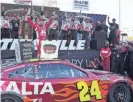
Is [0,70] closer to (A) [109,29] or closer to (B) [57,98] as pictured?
(B) [57,98]

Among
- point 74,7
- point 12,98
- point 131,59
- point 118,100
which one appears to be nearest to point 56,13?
point 74,7

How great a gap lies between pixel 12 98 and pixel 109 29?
29.4ft

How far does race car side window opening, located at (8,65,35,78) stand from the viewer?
9062 mm

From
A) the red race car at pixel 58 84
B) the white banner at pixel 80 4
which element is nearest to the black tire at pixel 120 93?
the red race car at pixel 58 84

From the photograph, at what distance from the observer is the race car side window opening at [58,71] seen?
9430 mm

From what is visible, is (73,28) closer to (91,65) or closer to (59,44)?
(59,44)

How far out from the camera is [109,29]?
1700cm

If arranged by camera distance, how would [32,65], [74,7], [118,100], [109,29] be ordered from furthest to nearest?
[74,7] → [109,29] → [118,100] → [32,65]

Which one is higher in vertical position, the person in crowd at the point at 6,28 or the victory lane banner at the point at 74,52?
the person in crowd at the point at 6,28

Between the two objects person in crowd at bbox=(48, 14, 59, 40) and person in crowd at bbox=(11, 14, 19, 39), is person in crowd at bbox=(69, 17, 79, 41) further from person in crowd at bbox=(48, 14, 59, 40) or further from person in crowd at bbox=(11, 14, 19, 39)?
person in crowd at bbox=(11, 14, 19, 39)

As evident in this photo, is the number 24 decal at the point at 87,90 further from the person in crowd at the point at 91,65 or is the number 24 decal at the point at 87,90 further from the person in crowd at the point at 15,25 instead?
the person in crowd at the point at 15,25

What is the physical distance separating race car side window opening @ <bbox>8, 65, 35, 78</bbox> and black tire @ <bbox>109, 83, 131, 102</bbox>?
218 centimetres

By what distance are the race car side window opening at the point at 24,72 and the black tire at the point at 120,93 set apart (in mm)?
2182

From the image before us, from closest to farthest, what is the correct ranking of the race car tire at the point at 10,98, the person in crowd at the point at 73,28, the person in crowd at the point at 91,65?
the race car tire at the point at 10,98 → the person in crowd at the point at 91,65 → the person in crowd at the point at 73,28
